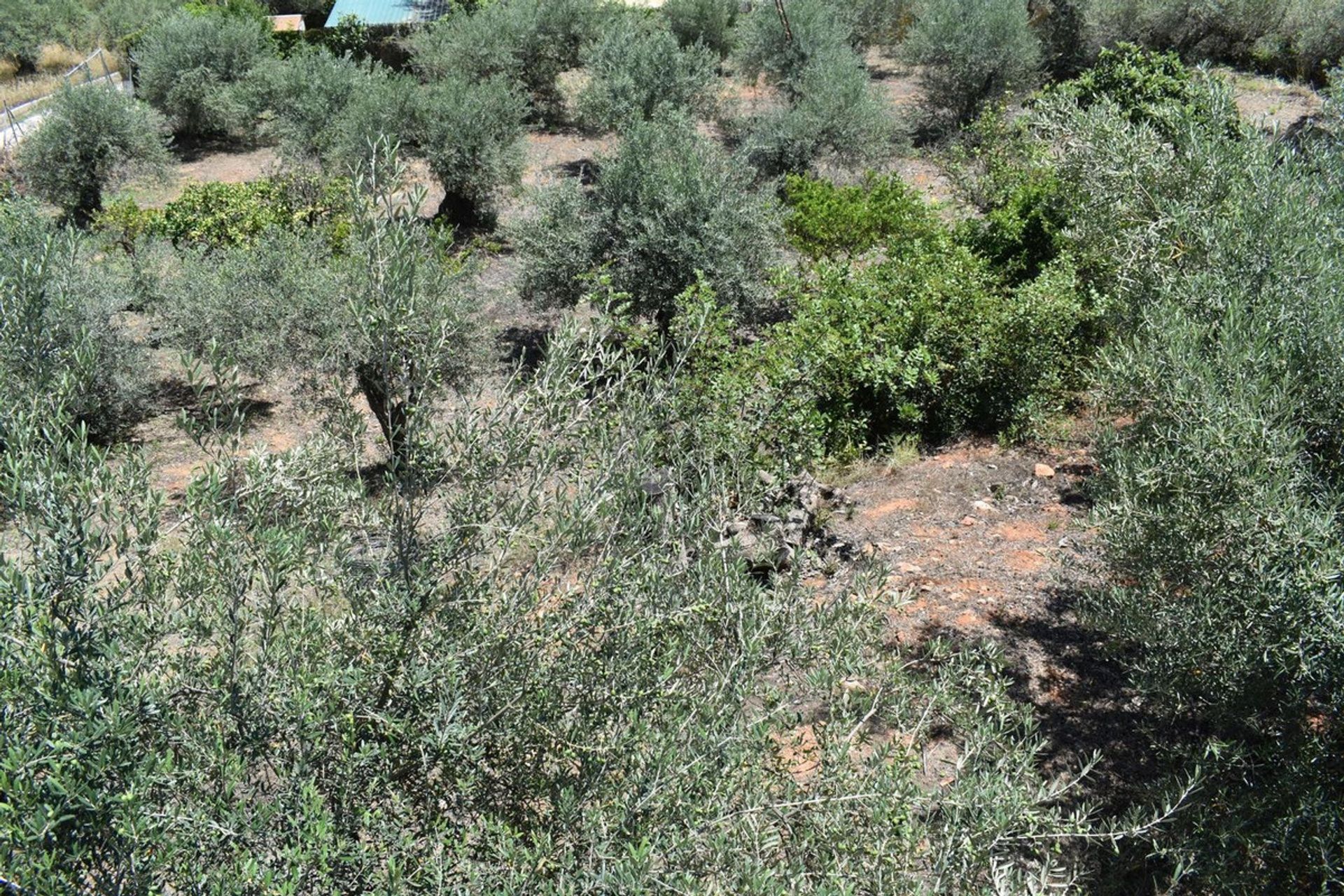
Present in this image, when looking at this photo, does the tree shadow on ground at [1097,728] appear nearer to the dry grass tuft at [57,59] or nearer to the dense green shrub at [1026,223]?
the dense green shrub at [1026,223]

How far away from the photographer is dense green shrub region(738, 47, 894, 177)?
18359mm

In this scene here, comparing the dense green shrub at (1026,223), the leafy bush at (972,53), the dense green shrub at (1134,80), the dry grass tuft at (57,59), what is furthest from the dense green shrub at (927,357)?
the dry grass tuft at (57,59)

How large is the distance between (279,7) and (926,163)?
24215 mm

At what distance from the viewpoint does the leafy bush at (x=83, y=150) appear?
1745cm

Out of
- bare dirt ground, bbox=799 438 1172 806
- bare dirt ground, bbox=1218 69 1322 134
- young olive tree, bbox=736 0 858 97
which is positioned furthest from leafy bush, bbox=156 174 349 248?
bare dirt ground, bbox=1218 69 1322 134

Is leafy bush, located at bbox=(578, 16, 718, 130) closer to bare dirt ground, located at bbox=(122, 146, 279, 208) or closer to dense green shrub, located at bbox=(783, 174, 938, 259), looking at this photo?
bare dirt ground, located at bbox=(122, 146, 279, 208)

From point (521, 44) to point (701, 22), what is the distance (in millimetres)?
4794

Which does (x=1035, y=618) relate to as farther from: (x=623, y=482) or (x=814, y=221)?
(x=814, y=221)

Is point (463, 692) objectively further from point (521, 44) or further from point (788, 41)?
point (521, 44)

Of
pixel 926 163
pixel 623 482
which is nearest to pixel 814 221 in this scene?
pixel 926 163

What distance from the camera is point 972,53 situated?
20.6m

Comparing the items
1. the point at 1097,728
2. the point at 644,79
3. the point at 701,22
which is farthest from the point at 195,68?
the point at 1097,728

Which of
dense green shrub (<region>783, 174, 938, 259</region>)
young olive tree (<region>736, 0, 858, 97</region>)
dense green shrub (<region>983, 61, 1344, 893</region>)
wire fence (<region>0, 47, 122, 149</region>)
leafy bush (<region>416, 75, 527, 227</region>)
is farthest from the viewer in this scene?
young olive tree (<region>736, 0, 858, 97</region>)

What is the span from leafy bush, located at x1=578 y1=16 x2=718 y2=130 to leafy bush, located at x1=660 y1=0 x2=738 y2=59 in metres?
4.88
